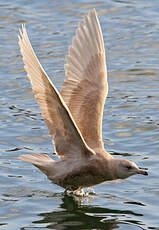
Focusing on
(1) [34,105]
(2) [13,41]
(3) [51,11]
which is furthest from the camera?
(3) [51,11]

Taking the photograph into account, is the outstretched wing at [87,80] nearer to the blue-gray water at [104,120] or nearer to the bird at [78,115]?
the bird at [78,115]

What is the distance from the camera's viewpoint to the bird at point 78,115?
8.00 m

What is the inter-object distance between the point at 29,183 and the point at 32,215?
1073 mm

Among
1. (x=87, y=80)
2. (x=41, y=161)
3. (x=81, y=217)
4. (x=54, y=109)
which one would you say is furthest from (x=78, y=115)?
(x=81, y=217)

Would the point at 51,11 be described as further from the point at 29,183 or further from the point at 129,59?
the point at 29,183

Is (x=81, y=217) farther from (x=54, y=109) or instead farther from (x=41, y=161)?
(x=54, y=109)

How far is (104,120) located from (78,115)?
2.31 meters

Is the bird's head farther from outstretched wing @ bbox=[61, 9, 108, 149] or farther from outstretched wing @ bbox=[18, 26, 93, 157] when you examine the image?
outstretched wing @ bbox=[61, 9, 108, 149]

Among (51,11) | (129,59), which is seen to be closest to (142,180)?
(129,59)

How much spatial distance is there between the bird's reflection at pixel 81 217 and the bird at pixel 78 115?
342 mm

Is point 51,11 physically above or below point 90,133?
above

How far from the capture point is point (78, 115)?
9305mm

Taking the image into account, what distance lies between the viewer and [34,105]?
12.2 m

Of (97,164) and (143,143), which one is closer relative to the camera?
(97,164)
